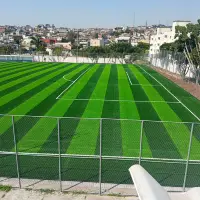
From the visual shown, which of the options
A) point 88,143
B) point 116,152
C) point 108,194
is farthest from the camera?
point 88,143

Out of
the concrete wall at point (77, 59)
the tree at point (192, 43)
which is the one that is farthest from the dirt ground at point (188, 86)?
the concrete wall at point (77, 59)

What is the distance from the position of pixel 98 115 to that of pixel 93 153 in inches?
244

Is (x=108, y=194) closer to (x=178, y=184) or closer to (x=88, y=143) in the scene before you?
(x=178, y=184)

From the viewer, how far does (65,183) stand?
989 centimetres

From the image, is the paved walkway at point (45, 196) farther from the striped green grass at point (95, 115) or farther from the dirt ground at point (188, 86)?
the dirt ground at point (188, 86)

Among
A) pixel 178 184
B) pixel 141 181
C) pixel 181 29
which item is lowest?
pixel 178 184

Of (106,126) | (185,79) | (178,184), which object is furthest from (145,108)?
(185,79)

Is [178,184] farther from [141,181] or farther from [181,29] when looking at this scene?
[181,29]

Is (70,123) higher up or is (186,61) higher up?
(186,61)

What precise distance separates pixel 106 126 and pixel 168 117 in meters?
4.68

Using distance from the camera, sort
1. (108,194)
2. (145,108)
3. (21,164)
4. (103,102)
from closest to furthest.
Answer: (108,194), (21,164), (145,108), (103,102)

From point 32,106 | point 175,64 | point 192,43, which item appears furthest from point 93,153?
point 175,64

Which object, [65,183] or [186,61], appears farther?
[186,61]

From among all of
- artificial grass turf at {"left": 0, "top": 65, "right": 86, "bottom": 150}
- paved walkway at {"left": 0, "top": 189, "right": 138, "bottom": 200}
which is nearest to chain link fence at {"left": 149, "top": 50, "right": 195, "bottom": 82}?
artificial grass turf at {"left": 0, "top": 65, "right": 86, "bottom": 150}
